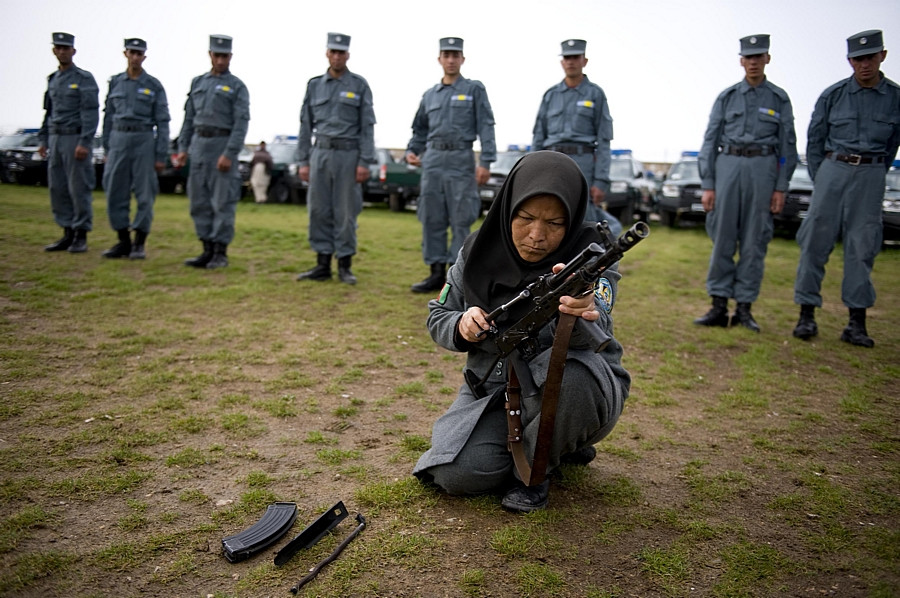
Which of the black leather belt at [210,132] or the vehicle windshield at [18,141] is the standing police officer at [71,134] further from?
the vehicle windshield at [18,141]

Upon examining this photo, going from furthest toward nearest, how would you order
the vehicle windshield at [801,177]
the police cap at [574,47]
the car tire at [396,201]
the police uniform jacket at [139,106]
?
1. the car tire at [396,201]
2. the vehicle windshield at [801,177]
3. the police uniform jacket at [139,106]
4. the police cap at [574,47]

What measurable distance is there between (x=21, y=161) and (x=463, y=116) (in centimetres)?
1813

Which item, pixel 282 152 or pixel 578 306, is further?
pixel 282 152

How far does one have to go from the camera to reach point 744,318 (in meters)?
6.94

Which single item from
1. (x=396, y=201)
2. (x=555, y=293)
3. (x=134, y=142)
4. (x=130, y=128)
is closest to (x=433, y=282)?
(x=134, y=142)

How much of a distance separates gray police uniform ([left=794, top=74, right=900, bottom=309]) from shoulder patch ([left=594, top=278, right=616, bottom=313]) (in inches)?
174

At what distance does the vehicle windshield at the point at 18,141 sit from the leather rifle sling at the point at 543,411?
881 inches

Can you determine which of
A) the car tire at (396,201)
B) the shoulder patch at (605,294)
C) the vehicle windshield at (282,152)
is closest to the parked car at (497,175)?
the car tire at (396,201)

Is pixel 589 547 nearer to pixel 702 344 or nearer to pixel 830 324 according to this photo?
pixel 702 344

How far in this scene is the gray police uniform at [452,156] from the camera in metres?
7.93

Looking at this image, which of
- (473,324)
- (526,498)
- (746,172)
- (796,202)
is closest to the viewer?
(473,324)

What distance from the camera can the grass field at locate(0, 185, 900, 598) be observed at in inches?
101

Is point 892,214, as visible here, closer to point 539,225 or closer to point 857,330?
point 857,330

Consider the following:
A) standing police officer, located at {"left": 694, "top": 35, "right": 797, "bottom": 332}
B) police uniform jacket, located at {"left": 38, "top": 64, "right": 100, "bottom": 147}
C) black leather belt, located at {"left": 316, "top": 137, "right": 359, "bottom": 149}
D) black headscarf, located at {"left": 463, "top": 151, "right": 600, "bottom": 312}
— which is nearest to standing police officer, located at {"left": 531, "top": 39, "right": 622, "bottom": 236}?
standing police officer, located at {"left": 694, "top": 35, "right": 797, "bottom": 332}
